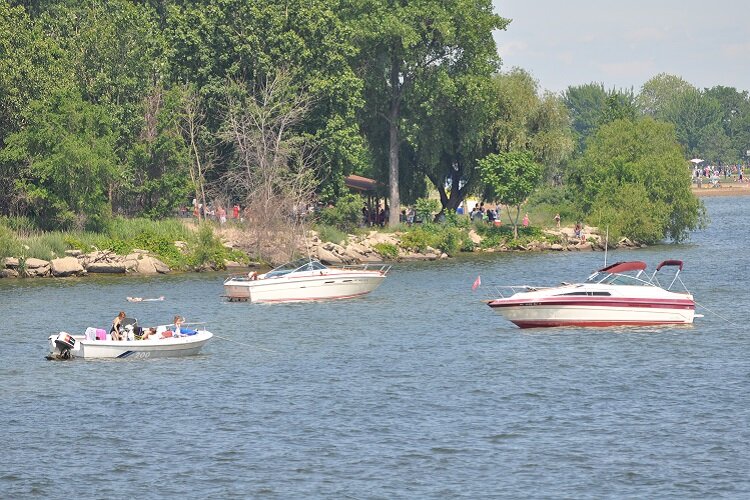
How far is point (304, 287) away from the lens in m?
70.3

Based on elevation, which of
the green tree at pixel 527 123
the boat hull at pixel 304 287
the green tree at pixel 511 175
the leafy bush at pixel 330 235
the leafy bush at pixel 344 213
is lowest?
the boat hull at pixel 304 287

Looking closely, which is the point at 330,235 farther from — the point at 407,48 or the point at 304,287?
the point at 304,287

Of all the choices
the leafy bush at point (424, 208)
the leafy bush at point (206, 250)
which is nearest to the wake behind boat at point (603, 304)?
the leafy bush at point (206, 250)

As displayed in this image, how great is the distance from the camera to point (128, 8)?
92250mm

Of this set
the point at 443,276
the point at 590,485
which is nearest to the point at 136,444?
the point at 590,485

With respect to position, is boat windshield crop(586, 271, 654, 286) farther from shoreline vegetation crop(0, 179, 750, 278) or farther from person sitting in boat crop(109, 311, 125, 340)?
shoreline vegetation crop(0, 179, 750, 278)

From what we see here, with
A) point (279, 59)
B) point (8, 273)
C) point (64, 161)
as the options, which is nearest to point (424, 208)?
point (279, 59)

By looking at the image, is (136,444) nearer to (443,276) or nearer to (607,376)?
(607,376)

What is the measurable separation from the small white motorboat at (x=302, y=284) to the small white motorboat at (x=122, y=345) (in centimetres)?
1836

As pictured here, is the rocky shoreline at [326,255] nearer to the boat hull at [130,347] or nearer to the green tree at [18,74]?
the green tree at [18,74]

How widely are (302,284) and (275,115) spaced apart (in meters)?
27.1

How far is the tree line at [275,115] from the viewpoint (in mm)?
86938

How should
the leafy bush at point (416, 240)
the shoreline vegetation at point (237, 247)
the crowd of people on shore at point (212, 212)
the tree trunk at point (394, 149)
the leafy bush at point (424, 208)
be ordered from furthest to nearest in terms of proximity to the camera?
the leafy bush at point (424, 208) → the tree trunk at point (394, 149) → the leafy bush at point (416, 240) → the crowd of people on shore at point (212, 212) → the shoreline vegetation at point (237, 247)

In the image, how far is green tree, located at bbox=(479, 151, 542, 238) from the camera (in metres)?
103
